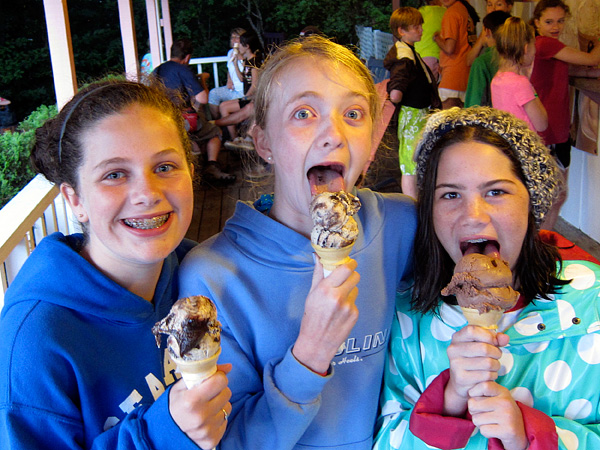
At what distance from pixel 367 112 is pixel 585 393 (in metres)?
1.07

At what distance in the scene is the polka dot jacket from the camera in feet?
5.33

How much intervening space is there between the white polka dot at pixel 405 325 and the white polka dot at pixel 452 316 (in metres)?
0.11

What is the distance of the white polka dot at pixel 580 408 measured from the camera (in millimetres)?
1626

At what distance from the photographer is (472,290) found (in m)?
1.46

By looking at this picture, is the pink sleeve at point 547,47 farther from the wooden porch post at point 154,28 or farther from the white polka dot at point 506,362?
the wooden porch post at point 154,28

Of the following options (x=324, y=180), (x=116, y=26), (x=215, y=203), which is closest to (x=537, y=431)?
(x=324, y=180)

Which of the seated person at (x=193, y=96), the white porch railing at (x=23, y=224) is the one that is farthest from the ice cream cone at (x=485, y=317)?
the seated person at (x=193, y=96)

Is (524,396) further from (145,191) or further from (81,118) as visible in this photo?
(81,118)

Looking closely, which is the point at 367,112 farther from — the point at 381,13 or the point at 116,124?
the point at 381,13

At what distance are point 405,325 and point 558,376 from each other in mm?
488

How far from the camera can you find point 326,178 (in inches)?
66.7

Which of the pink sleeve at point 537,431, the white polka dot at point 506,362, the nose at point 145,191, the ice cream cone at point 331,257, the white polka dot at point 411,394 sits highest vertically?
the nose at point 145,191

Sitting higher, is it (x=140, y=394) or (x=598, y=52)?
(x=598, y=52)

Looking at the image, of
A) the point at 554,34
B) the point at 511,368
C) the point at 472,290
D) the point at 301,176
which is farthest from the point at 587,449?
the point at 554,34
